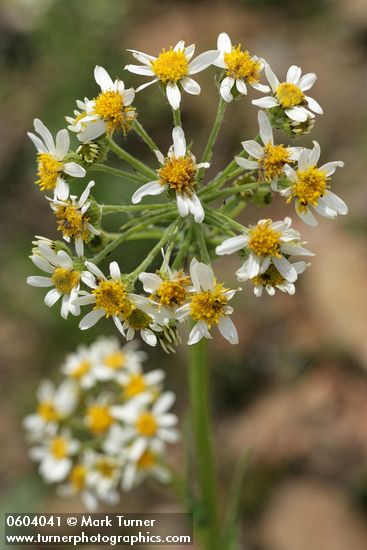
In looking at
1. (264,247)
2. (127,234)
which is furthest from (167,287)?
(264,247)

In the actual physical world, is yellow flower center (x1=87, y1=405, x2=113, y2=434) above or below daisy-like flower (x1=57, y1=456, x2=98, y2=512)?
above

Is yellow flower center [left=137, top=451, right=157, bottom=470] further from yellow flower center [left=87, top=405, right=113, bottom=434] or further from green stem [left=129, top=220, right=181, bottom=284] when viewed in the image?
green stem [left=129, top=220, right=181, bottom=284]

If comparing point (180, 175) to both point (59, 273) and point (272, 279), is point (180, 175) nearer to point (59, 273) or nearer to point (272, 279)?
point (272, 279)

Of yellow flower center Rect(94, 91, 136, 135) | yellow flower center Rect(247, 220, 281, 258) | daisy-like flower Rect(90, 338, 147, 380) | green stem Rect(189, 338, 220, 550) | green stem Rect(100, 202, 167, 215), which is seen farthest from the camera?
daisy-like flower Rect(90, 338, 147, 380)

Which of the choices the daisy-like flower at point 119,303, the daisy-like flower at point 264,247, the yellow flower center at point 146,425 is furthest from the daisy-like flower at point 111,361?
the daisy-like flower at point 264,247

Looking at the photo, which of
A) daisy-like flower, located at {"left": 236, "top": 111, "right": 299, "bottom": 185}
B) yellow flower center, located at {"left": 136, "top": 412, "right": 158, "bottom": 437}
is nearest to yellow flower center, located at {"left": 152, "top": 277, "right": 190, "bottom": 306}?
daisy-like flower, located at {"left": 236, "top": 111, "right": 299, "bottom": 185}

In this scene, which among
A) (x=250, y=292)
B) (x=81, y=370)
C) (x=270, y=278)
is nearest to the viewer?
(x=270, y=278)

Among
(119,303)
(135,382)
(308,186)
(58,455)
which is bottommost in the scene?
(58,455)
